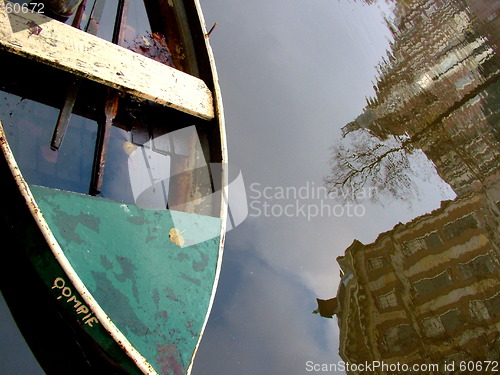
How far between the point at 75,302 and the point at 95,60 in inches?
66.5

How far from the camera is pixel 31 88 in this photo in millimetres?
3018

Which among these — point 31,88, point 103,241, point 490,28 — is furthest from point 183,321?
point 490,28

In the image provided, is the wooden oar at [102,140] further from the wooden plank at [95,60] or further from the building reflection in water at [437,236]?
the building reflection in water at [437,236]
